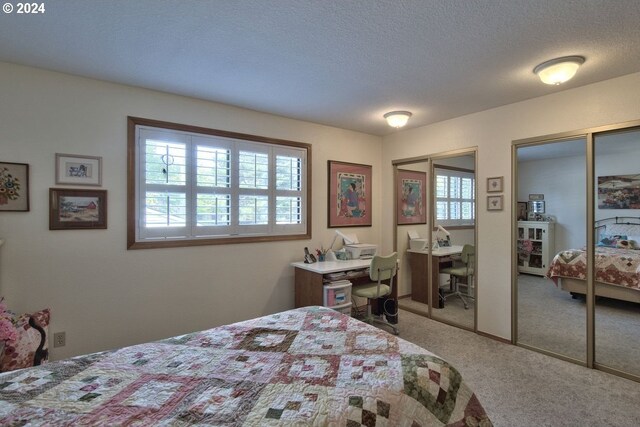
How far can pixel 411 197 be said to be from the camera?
14.2 feet

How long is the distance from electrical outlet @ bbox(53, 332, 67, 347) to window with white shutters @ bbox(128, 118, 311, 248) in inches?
32.8

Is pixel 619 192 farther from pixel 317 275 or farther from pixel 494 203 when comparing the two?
pixel 317 275

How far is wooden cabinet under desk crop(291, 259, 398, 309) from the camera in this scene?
10.4 feet

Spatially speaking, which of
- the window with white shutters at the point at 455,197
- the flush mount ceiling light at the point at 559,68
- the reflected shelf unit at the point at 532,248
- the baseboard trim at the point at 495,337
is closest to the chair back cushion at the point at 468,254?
the window with white shutters at the point at 455,197

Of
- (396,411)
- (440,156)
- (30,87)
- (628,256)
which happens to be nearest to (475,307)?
(628,256)

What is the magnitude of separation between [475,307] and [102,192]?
3.95 meters

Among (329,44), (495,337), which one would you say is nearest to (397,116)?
(329,44)

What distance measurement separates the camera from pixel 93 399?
1.14 metres

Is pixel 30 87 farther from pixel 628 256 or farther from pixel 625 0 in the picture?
pixel 628 256

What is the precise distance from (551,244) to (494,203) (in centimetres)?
65

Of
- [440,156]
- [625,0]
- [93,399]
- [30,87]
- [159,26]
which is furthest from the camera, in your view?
[440,156]

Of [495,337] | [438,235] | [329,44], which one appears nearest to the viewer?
[329,44]

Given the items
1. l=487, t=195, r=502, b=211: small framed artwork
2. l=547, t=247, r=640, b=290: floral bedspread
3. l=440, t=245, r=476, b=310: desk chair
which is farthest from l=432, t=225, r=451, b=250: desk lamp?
l=547, t=247, r=640, b=290: floral bedspread

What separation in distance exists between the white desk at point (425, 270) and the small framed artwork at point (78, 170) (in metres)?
3.79
